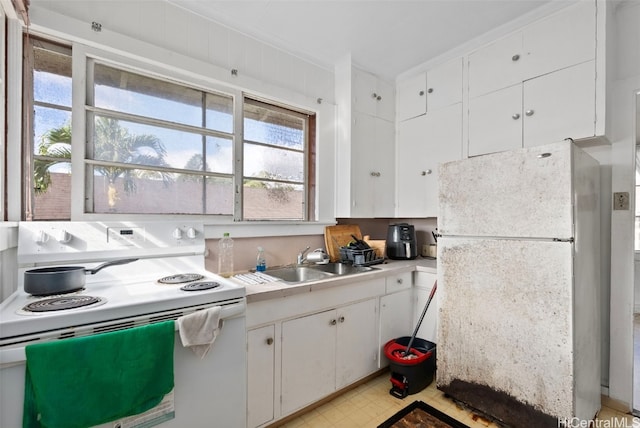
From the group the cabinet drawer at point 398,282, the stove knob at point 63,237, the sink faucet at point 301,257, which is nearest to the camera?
the stove knob at point 63,237

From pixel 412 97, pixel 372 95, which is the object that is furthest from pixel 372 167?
pixel 412 97

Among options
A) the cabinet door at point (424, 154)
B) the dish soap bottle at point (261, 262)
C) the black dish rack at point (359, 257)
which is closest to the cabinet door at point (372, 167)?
the cabinet door at point (424, 154)

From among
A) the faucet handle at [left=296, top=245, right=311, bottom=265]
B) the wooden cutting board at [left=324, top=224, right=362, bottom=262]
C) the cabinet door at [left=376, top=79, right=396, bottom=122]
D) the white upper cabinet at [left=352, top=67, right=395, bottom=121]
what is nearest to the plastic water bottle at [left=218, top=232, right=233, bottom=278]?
the faucet handle at [left=296, top=245, right=311, bottom=265]

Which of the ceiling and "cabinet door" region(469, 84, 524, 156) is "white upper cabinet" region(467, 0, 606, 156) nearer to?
"cabinet door" region(469, 84, 524, 156)

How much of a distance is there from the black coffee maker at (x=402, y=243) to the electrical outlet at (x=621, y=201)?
4.35ft

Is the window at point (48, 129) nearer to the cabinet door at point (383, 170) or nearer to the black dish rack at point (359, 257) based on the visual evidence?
the black dish rack at point (359, 257)

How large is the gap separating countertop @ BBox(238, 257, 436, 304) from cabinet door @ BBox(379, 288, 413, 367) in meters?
0.20

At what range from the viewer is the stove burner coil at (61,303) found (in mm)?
957

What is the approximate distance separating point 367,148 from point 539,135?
4.11 ft

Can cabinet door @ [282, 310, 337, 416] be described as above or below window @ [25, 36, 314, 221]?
below

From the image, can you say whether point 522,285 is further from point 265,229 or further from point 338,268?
point 265,229

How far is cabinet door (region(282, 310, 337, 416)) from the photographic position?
1.63 meters

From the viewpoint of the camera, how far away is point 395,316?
2.22 metres

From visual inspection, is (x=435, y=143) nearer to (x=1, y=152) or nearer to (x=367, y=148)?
(x=367, y=148)
